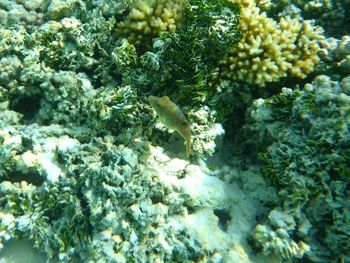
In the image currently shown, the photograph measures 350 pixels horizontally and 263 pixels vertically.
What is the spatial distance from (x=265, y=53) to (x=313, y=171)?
1.54 metres

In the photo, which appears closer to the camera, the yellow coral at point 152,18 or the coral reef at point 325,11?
the yellow coral at point 152,18

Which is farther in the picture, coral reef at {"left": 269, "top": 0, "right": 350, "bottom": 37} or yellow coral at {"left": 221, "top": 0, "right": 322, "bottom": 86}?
coral reef at {"left": 269, "top": 0, "right": 350, "bottom": 37}

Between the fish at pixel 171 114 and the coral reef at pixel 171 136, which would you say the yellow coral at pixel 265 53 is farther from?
the fish at pixel 171 114

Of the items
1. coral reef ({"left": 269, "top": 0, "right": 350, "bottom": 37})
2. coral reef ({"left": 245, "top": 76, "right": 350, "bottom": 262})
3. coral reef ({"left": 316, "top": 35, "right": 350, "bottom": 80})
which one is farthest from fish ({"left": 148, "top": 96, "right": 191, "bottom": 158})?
coral reef ({"left": 269, "top": 0, "right": 350, "bottom": 37})

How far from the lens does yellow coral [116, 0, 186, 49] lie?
3650mm

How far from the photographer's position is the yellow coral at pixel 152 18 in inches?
144

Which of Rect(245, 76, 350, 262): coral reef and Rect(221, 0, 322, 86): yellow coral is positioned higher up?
Rect(221, 0, 322, 86): yellow coral

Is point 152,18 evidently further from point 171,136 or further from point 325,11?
point 325,11

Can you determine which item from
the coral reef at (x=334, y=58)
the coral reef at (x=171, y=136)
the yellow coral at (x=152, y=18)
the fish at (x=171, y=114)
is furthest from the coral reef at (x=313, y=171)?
the yellow coral at (x=152, y=18)

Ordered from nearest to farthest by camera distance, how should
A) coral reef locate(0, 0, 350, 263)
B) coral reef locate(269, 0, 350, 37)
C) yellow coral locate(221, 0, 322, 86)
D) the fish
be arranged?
the fish, coral reef locate(0, 0, 350, 263), yellow coral locate(221, 0, 322, 86), coral reef locate(269, 0, 350, 37)

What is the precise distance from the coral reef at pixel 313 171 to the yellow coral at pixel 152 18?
5.55 ft

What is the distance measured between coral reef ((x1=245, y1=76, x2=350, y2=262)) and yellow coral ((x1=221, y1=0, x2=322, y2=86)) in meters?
0.45

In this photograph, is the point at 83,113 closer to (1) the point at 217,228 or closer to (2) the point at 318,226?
(1) the point at 217,228

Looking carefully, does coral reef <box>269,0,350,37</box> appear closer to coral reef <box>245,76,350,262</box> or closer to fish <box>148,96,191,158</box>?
coral reef <box>245,76,350,262</box>
